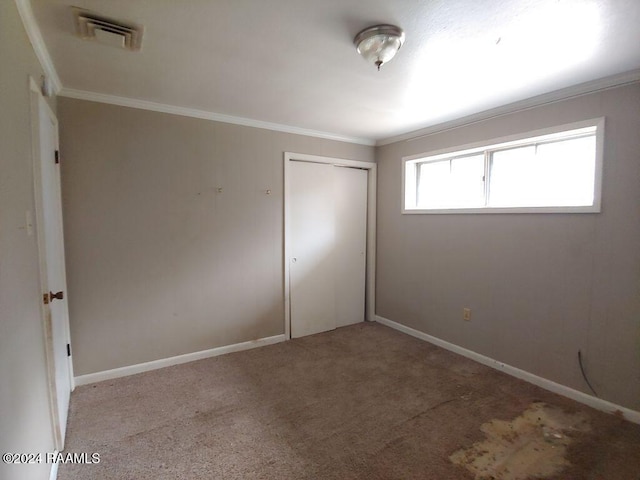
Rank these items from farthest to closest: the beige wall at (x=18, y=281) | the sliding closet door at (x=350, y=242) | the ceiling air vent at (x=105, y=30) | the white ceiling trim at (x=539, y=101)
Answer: the sliding closet door at (x=350, y=242) → the white ceiling trim at (x=539, y=101) → the ceiling air vent at (x=105, y=30) → the beige wall at (x=18, y=281)

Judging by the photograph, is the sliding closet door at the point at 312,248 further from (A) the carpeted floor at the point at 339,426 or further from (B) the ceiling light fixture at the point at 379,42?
(B) the ceiling light fixture at the point at 379,42

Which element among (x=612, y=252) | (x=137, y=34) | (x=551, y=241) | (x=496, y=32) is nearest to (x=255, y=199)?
(x=137, y=34)

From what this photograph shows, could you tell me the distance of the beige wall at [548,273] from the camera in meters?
2.17

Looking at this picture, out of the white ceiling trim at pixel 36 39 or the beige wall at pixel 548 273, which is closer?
the white ceiling trim at pixel 36 39

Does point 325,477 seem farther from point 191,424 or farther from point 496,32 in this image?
point 496,32

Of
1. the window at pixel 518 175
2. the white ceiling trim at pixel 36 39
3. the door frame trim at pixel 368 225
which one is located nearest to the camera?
the white ceiling trim at pixel 36 39

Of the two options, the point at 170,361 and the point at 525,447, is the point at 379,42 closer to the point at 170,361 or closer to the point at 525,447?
the point at 525,447

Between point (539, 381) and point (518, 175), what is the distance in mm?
1762

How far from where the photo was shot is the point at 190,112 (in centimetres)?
289

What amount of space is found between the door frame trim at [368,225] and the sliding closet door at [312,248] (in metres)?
0.06

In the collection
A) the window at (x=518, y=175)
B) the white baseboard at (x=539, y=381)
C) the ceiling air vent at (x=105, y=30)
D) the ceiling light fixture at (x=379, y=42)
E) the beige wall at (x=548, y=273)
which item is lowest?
the white baseboard at (x=539, y=381)

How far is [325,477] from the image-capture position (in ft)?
5.48

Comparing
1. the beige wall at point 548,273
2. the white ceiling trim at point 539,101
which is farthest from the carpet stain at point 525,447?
the white ceiling trim at point 539,101

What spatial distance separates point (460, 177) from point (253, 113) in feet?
7.23
